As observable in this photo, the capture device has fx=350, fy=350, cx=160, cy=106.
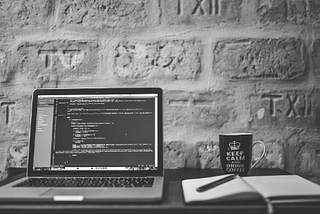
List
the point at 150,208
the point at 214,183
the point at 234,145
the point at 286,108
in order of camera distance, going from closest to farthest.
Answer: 1. the point at 150,208
2. the point at 214,183
3. the point at 234,145
4. the point at 286,108

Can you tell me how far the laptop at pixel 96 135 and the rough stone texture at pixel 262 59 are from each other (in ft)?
0.99

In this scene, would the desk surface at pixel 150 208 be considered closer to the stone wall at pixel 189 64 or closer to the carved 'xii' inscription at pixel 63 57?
the stone wall at pixel 189 64

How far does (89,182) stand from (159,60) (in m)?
0.50

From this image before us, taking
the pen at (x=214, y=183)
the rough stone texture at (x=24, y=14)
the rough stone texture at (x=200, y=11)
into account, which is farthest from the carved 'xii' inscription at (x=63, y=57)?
the pen at (x=214, y=183)

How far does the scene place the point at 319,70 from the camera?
3.79ft

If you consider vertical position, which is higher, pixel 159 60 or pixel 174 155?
pixel 159 60

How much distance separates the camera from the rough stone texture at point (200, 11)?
1.17 meters

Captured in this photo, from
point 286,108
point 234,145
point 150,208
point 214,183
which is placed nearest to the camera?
point 150,208

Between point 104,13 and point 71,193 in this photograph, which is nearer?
point 71,193

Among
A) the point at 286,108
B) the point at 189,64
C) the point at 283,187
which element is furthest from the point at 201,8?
the point at 283,187

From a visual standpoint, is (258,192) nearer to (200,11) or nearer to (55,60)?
(200,11)

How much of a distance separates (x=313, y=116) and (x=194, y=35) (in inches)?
18.6

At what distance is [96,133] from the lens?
0.99 m

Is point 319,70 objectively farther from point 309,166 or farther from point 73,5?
point 73,5
